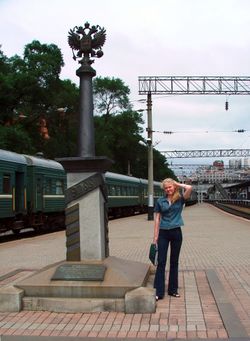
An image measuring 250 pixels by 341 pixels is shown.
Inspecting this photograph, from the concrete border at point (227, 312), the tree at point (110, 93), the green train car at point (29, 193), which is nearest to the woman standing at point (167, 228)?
the concrete border at point (227, 312)

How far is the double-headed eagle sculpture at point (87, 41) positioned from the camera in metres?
9.36

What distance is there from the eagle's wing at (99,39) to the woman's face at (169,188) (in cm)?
263

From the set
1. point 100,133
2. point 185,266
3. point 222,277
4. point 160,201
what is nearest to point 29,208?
point 185,266

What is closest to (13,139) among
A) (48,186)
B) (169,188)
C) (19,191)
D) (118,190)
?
(118,190)

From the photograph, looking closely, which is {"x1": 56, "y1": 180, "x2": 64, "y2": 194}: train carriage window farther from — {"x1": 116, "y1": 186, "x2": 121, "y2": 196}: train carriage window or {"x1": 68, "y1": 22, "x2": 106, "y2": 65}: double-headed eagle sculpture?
{"x1": 68, "y1": 22, "x2": 106, "y2": 65}: double-headed eagle sculpture

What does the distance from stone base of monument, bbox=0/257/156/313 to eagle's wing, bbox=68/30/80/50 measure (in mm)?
3548

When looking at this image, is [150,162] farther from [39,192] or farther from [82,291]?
[82,291]

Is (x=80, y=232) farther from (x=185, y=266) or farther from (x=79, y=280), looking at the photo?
(x=185, y=266)

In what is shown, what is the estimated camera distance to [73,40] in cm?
941

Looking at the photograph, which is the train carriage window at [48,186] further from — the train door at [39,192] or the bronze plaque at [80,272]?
the bronze plaque at [80,272]

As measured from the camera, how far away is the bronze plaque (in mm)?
8148

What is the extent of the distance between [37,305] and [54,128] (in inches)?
1788

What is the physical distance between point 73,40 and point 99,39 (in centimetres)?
43

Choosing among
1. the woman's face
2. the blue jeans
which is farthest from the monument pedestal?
the woman's face
